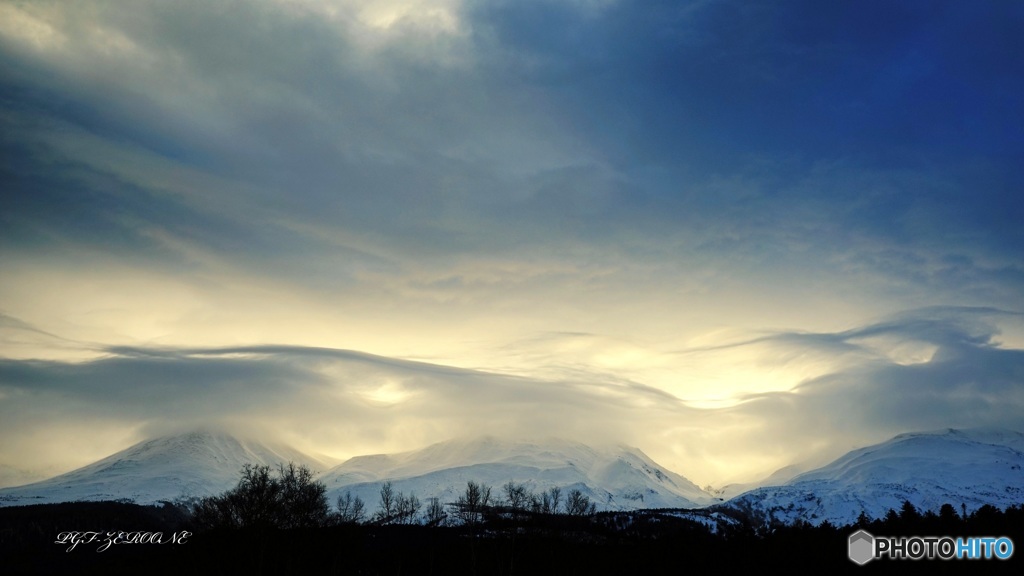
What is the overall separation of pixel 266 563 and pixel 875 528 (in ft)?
466

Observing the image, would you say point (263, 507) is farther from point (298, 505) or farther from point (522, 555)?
point (522, 555)

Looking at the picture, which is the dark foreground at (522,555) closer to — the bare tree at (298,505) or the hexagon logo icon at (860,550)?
the hexagon logo icon at (860,550)

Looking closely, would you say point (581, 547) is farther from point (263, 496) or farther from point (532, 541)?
point (263, 496)

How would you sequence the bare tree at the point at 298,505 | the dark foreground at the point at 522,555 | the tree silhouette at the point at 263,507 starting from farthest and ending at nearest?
the bare tree at the point at 298,505
the tree silhouette at the point at 263,507
the dark foreground at the point at 522,555

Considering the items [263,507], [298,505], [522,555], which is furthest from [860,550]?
[263,507]

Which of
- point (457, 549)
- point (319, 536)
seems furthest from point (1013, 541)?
point (319, 536)

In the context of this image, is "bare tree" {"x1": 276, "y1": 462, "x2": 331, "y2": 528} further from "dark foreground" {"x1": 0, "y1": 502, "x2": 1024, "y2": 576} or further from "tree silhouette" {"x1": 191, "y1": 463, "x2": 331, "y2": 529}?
"dark foreground" {"x1": 0, "y1": 502, "x2": 1024, "y2": 576}

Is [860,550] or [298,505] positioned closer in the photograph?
[860,550]

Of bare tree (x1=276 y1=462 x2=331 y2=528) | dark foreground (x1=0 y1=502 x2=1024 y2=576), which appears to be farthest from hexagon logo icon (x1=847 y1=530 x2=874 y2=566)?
bare tree (x1=276 y1=462 x2=331 y2=528)

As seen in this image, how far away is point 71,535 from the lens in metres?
85.8

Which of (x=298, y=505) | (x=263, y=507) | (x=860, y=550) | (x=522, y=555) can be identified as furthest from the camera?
(x=522, y=555)

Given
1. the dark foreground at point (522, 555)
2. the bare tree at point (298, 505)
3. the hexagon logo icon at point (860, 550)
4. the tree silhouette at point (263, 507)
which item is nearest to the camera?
the dark foreground at point (522, 555)

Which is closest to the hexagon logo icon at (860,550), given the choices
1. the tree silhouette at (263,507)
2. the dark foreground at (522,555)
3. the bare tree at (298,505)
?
the dark foreground at (522,555)

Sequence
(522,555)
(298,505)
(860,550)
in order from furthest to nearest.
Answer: (522,555), (298,505), (860,550)
